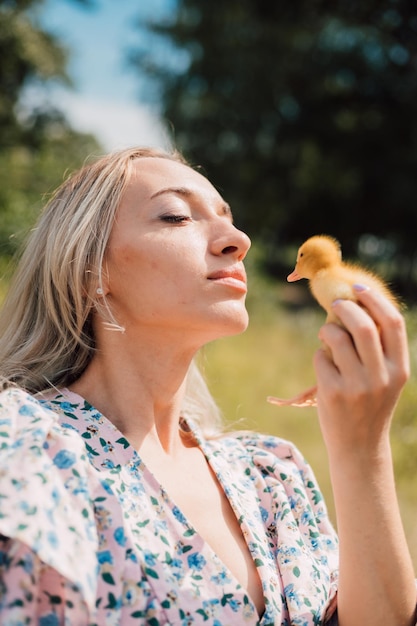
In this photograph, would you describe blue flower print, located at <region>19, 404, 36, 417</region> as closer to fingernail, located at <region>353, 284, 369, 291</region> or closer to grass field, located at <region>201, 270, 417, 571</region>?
fingernail, located at <region>353, 284, 369, 291</region>

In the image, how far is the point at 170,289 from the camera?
1.90 meters

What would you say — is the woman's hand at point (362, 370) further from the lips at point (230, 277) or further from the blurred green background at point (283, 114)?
the blurred green background at point (283, 114)

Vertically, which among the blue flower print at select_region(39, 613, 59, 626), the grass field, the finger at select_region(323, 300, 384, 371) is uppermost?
the finger at select_region(323, 300, 384, 371)

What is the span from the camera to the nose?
198 cm

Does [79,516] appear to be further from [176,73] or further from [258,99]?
[176,73]

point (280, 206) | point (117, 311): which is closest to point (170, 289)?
point (117, 311)

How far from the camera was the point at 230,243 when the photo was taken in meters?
2.00

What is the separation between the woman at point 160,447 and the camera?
1445 mm

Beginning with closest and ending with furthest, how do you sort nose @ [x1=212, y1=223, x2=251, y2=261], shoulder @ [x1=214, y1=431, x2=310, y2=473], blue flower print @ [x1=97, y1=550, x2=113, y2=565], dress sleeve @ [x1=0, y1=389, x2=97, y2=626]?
dress sleeve @ [x1=0, y1=389, x2=97, y2=626] → blue flower print @ [x1=97, y1=550, x2=113, y2=565] → nose @ [x1=212, y1=223, x2=251, y2=261] → shoulder @ [x1=214, y1=431, x2=310, y2=473]

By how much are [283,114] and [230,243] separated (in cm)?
2675

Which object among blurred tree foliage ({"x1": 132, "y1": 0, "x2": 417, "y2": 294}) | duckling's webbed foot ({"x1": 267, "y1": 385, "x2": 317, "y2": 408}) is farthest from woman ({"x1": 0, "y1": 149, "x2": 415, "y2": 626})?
blurred tree foliage ({"x1": 132, "y1": 0, "x2": 417, "y2": 294})

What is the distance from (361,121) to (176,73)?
8616mm

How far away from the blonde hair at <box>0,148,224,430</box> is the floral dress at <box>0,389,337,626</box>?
17cm

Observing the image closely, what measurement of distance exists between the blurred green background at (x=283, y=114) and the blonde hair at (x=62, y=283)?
1807 centimetres
